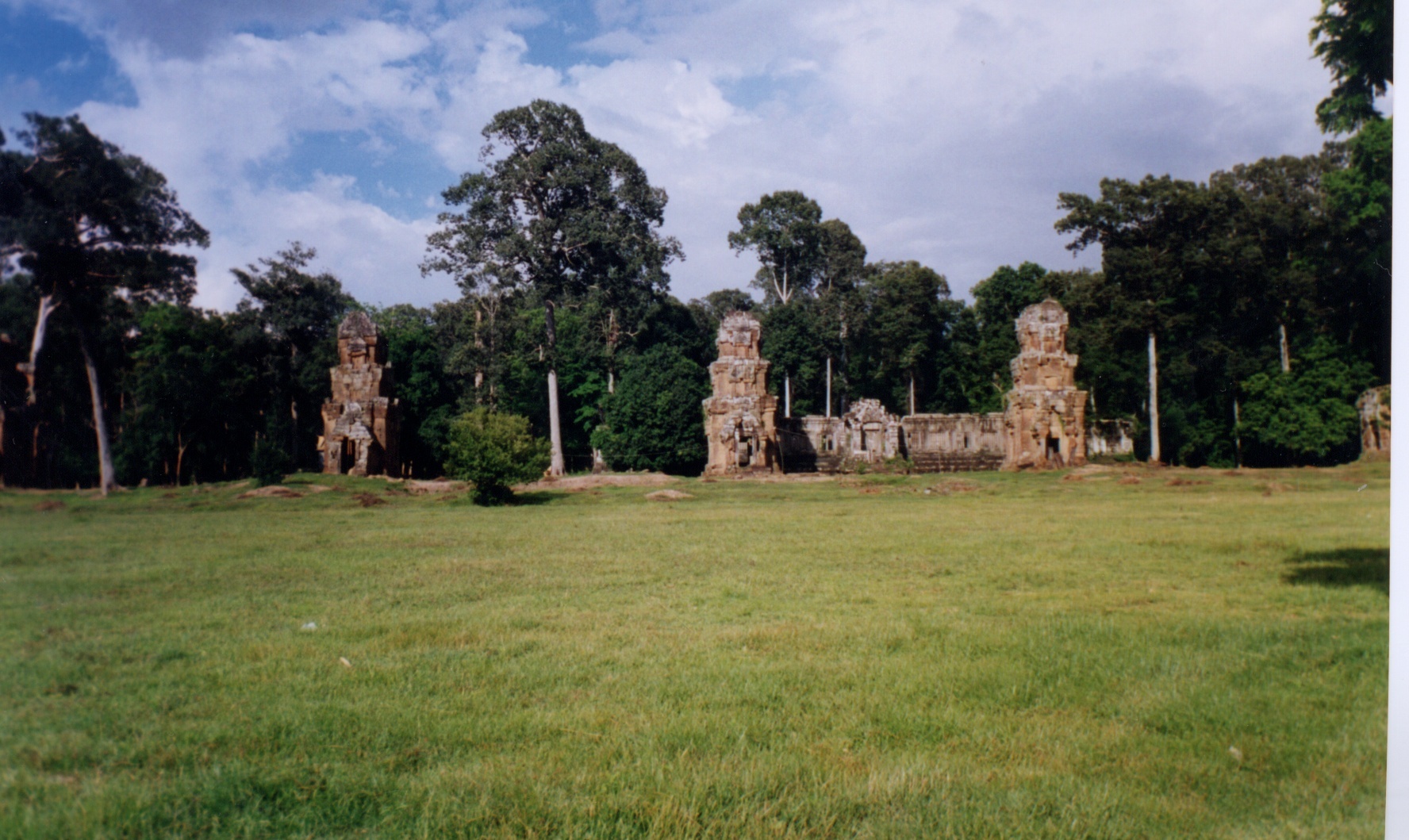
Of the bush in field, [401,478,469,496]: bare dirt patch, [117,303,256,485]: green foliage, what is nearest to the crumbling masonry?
the bush in field

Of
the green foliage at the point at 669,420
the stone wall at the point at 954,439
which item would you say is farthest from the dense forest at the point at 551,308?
the stone wall at the point at 954,439

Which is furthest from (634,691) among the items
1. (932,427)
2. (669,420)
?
(932,427)

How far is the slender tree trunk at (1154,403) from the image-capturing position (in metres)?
8.05

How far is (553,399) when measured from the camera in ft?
33.1

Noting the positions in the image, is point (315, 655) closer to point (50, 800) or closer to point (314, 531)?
point (50, 800)

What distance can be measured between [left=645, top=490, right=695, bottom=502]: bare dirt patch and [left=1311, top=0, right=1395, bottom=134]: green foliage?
34.8 ft

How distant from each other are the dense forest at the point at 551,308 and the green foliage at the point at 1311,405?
0.03 metres

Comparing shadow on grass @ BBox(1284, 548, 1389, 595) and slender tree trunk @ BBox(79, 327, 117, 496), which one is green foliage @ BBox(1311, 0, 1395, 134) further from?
slender tree trunk @ BBox(79, 327, 117, 496)

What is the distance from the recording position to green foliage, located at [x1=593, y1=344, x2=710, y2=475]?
16.9 meters

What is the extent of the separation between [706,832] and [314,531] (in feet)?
14.0

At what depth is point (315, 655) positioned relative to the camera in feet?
13.4

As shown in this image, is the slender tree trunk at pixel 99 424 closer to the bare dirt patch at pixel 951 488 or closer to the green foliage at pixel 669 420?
the green foliage at pixel 669 420

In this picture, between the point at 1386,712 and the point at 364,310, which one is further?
the point at 364,310

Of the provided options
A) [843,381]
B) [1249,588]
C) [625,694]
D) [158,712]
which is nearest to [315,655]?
[158,712]
